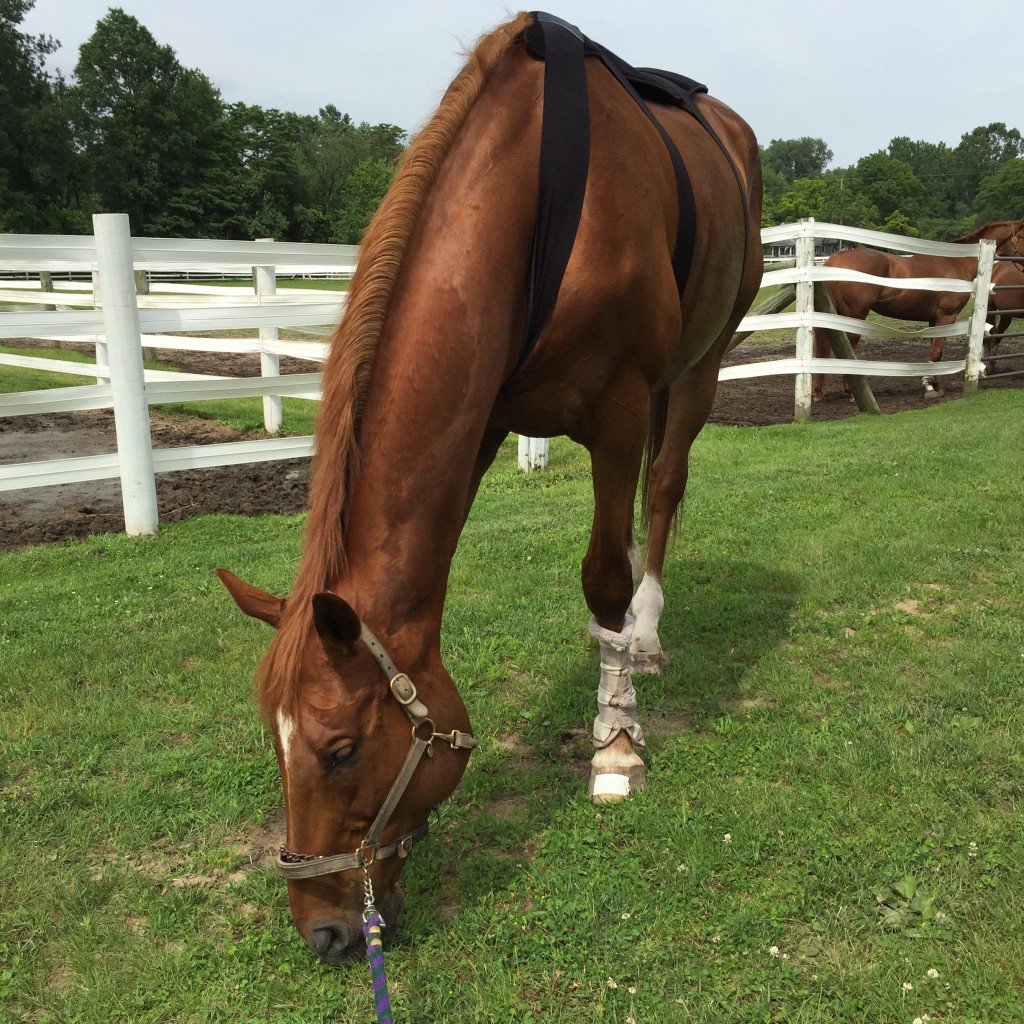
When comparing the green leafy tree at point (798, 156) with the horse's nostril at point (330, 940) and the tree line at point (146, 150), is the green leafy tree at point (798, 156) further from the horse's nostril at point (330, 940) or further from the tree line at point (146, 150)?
the horse's nostril at point (330, 940)

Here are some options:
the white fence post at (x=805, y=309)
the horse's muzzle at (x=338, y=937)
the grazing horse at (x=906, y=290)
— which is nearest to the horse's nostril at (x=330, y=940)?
the horse's muzzle at (x=338, y=937)

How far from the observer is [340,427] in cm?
183

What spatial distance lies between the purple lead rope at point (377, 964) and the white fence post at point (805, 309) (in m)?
8.74

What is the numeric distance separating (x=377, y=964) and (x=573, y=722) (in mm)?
1674

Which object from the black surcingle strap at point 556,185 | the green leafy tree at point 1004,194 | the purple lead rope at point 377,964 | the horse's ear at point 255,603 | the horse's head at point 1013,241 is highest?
the green leafy tree at point 1004,194

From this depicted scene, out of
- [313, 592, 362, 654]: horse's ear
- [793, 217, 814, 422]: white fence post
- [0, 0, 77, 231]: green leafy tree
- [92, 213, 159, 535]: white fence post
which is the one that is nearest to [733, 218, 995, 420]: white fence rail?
[793, 217, 814, 422]: white fence post

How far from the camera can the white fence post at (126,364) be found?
5.07 meters

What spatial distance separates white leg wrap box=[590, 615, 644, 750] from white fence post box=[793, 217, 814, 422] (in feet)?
24.3

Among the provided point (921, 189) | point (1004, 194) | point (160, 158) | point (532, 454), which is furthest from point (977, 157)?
point (532, 454)

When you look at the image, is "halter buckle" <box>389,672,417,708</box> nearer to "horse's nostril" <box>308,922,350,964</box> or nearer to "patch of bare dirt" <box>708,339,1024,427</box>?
"horse's nostril" <box>308,922,350,964</box>

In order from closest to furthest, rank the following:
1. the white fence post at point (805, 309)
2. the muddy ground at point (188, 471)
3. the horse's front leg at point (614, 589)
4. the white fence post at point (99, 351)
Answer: the horse's front leg at point (614, 589) → the muddy ground at point (188, 471) → the white fence post at point (99, 351) → the white fence post at point (805, 309)

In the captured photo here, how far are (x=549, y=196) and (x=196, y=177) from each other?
7008cm

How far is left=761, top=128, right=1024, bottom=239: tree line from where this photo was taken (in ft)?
266

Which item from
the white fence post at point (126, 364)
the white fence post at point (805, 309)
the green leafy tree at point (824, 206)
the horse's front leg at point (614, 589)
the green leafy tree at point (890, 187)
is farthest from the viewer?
the green leafy tree at point (890, 187)
